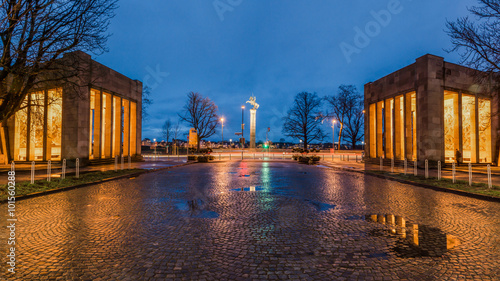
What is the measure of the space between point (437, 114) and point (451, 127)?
423 cm

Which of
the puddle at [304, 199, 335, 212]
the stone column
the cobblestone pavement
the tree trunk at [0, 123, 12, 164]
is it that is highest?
the stone column

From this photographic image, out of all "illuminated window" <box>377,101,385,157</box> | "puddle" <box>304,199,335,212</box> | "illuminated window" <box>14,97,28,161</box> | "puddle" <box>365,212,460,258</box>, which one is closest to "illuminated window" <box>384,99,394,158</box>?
"illuminated window" <box>377,101,385,157</box>

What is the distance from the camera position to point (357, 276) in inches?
140

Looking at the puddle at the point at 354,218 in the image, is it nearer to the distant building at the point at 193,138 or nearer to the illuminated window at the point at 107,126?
the illuminated window at the point at 107,126

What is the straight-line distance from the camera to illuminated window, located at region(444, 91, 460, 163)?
76.4 feet

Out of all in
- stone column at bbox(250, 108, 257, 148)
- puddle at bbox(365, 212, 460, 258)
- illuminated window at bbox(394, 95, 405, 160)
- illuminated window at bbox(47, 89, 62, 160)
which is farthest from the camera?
stone column at bbox(250, 108, 257, 148)

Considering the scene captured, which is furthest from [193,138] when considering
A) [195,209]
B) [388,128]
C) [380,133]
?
[195,209]

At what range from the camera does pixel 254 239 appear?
4.96m

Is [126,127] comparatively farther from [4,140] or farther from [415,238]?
[415,238]

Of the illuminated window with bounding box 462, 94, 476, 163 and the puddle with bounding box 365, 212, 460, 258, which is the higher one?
the illuminated window with bounding box 462, 94, 476, 163

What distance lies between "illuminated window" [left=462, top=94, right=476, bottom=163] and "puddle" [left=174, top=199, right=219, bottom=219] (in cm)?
2586

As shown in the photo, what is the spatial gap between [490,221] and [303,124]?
181ft

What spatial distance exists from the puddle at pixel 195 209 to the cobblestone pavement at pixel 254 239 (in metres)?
0.03

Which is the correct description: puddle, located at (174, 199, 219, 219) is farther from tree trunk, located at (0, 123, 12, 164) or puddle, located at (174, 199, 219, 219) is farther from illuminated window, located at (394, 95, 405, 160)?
illuminated window, located at (394, 95, 405, 160)
